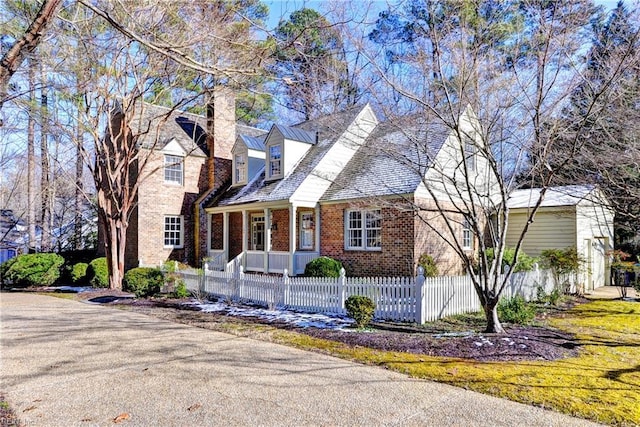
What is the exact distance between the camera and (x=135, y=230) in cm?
1856

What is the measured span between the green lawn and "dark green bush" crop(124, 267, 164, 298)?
24.2 ft

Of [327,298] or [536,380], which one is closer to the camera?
[536,380]

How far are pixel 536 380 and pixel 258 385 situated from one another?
365 centimetres

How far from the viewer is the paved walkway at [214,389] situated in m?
4.48

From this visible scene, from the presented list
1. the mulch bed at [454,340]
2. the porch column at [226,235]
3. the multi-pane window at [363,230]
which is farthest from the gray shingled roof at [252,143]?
the mulch bed at [454,340]

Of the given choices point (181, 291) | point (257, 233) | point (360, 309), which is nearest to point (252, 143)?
point (257, 233)

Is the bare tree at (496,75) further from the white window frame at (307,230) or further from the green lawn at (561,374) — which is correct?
the white window frame at (307,230)

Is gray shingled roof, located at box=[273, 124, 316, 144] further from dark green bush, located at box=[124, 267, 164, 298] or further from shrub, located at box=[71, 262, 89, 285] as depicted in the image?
shrub, located at box=[71, 262, 89, 285]

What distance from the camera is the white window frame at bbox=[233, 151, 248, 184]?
19.8 m

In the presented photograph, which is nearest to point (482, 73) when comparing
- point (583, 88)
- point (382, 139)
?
point (583, 88)

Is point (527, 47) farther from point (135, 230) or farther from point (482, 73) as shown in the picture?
point (135, 230)

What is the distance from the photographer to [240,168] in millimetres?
20188

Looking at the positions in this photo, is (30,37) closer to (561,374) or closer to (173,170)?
(561,374)

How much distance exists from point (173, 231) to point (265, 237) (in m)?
5.31
